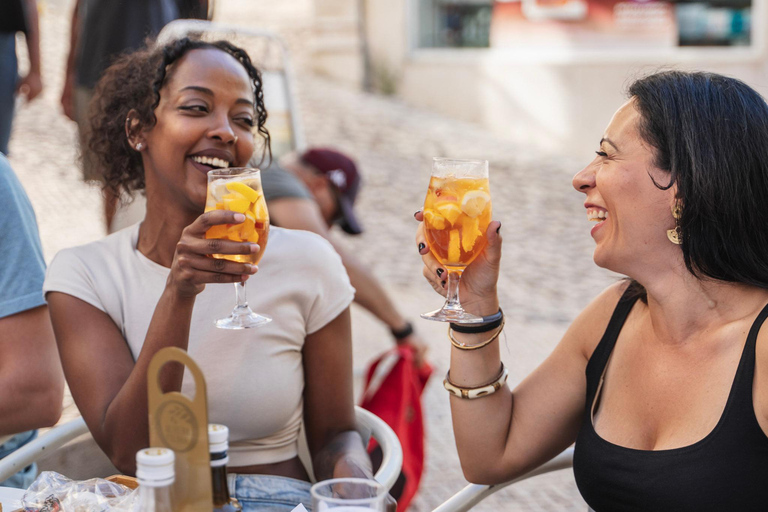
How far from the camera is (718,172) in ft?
5.95

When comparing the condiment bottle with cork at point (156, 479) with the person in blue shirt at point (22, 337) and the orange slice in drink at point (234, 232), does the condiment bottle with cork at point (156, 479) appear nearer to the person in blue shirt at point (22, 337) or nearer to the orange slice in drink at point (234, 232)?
the orange slice in drink at point (234, 232)

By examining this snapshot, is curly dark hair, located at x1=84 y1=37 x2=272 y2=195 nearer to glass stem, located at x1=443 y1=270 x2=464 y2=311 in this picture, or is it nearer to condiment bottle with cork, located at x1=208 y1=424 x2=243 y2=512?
glass stem, located at x1=443 y1=270 x2=464 y2=311

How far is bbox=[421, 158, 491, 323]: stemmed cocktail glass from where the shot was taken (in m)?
1.94

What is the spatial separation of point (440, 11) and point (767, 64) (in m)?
5.59

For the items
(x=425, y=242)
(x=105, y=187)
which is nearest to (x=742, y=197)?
(x=425, y=242)

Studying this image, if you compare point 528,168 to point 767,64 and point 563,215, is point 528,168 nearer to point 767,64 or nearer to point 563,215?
point 563,215

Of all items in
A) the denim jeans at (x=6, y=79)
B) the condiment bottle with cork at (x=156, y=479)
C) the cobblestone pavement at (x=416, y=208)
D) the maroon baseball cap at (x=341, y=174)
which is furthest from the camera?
the cobblestone pavement at (x=416, y=208)

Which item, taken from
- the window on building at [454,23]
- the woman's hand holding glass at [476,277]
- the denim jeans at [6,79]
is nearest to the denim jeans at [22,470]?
the woman's hand holding glass at [476,277]

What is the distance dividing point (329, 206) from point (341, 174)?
174 mm

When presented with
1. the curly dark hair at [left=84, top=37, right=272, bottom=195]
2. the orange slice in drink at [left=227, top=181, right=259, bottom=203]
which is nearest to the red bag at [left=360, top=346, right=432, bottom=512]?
the curly dark hair at [left=84, top=37, right=272, bottom=195]

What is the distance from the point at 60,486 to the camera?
1.54m

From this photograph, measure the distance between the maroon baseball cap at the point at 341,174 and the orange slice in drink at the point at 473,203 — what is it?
237cm

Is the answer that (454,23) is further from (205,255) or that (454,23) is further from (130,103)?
(205,255)

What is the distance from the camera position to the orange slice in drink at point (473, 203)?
1936 millimetres
